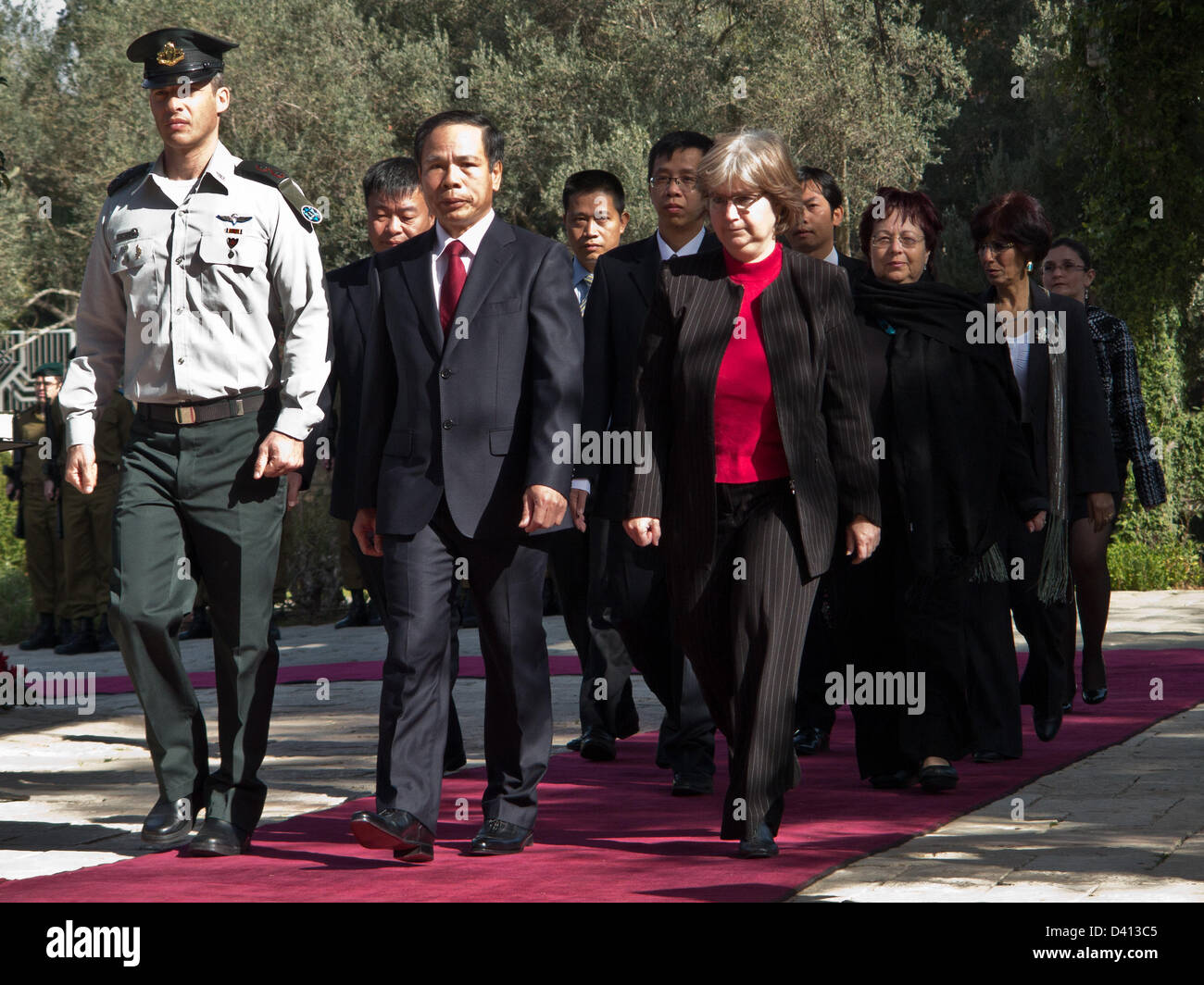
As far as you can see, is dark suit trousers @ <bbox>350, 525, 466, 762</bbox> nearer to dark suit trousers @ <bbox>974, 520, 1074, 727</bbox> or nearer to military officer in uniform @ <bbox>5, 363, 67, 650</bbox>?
dark suit trousers @ <bbox>974, 520, 1074, 727</bbox>

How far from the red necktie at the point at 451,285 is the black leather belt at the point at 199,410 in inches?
26.0

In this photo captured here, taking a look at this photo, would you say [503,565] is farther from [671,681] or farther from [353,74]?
[353,74]

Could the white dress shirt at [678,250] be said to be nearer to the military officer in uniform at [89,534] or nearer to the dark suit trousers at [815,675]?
the dark suit trousers at [815,675]

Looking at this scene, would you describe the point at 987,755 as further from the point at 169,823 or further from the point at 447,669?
the point at 169,823

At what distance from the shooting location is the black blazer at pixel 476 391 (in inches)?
185

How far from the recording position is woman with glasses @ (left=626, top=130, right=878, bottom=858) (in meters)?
4.66

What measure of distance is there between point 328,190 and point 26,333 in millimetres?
9624

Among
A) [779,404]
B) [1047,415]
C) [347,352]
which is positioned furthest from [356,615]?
[779,404]

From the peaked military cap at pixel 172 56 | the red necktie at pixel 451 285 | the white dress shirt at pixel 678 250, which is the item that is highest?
the peaked military cap at pixel 172 56

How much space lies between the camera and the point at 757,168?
187 inches

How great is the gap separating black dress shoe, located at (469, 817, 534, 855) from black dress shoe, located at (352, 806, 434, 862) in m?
0.14

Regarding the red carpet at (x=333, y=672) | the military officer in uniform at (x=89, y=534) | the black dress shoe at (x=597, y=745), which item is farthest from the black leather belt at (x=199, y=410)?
the military officer in uniform at (x=89, y=534)

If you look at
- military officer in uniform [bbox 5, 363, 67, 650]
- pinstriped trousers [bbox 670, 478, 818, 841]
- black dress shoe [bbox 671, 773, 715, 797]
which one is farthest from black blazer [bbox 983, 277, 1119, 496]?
military officer in uniform [bbox 5, 363, 67, 650]

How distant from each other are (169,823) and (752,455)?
2053 mm
